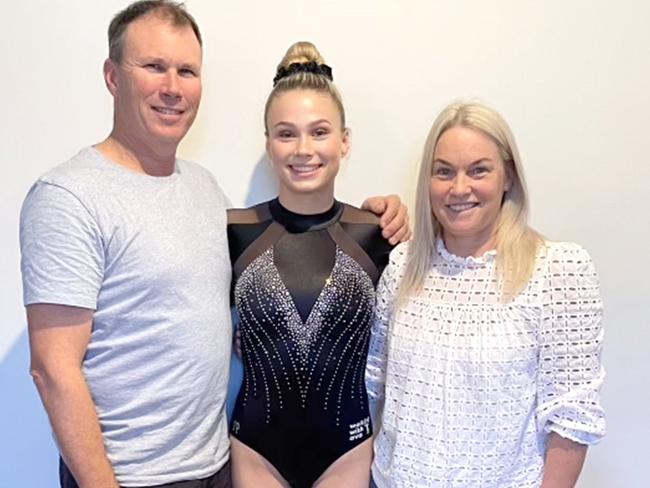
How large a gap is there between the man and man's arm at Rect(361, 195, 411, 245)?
0.41m

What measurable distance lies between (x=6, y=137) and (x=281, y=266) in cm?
83

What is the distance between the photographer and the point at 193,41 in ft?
4.27

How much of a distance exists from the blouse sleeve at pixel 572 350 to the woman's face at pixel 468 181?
176 mm

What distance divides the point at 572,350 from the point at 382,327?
43 centimetres

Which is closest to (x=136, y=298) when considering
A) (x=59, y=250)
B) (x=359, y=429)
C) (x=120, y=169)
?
(x=59, y=250)

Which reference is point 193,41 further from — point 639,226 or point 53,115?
point 639,226

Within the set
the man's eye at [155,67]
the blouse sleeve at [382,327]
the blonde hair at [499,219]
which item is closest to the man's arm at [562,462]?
the blonde hair at [499,219]

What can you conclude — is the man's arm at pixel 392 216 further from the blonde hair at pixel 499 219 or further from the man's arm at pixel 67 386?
the man's arm at pixel 67 386

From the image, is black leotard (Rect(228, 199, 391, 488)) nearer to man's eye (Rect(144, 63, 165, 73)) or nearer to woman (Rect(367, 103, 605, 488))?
woman (Rect(367, 103, 605, 488))

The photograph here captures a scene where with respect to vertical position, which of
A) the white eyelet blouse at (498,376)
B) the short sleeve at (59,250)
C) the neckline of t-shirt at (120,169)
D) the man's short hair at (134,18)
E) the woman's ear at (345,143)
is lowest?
the white eyelet blouse at (498,376)

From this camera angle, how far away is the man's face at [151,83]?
4.02 ft

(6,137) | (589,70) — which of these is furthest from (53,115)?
(589,70)

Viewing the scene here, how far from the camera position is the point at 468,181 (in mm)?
1219

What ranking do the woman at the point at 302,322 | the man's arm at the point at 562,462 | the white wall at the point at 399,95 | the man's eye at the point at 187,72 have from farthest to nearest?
1. the white wall at the point at 399,95
2. the woman at the point at 302,322
3. the man's eye at the point at 187,72
4. the man's arm at the point at 562,462
